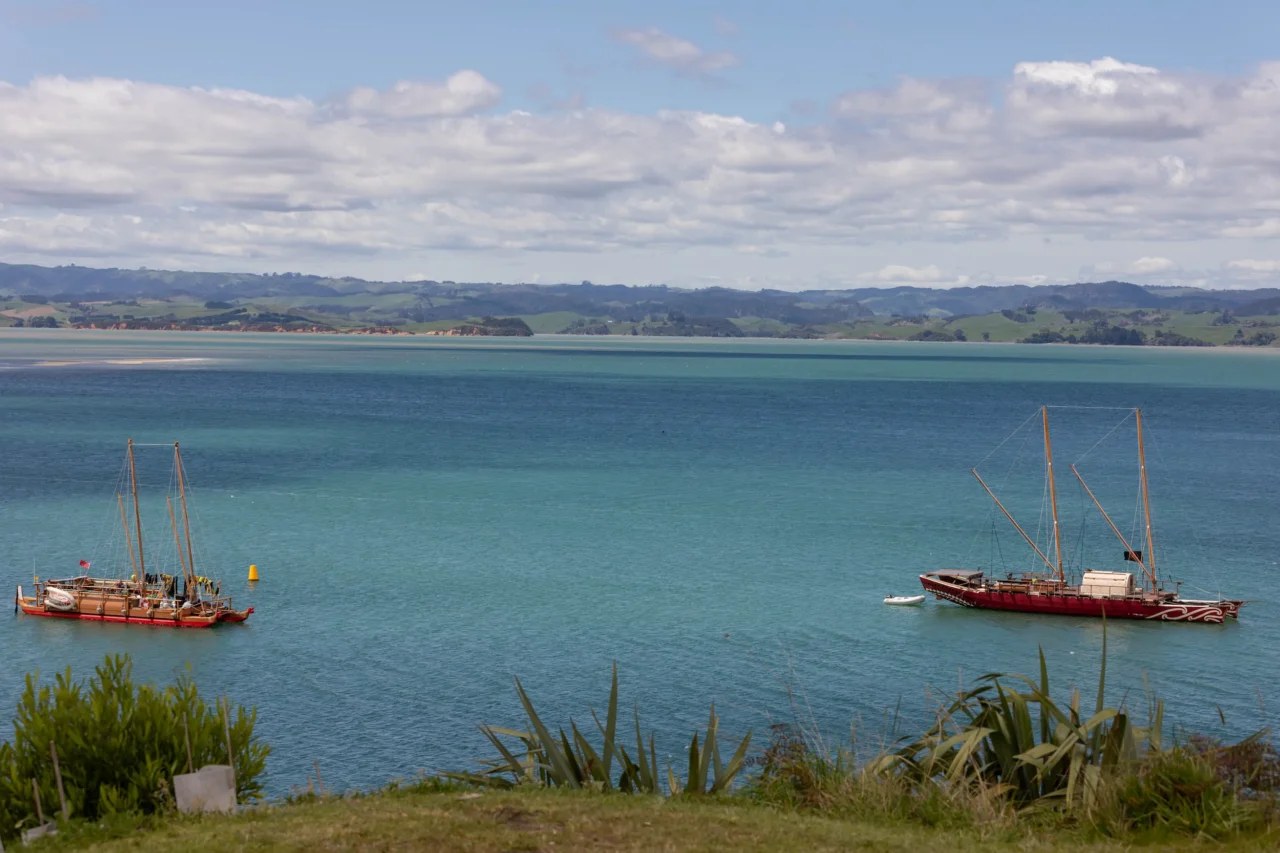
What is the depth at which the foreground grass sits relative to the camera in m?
15.3

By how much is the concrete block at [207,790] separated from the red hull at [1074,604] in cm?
4275

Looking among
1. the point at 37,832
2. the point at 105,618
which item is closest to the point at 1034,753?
the point at 37,832

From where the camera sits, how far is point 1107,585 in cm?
5547

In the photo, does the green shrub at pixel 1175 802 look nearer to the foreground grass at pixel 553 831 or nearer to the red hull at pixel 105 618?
the foreground grass at pixel 553 831

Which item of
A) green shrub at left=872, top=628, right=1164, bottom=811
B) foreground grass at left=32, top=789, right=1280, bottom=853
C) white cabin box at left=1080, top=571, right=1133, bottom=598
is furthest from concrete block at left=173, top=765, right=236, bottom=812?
white cabin box at left=1080, top=571, right=1133, bottom=598

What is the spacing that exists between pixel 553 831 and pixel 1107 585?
44760 mm

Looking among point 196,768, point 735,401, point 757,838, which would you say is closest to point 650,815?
point 757,838

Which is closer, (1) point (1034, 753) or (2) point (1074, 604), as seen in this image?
(1) point (1034, 753)

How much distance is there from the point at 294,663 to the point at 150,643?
7.80 m

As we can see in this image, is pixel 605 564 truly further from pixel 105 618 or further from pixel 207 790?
pixel 207 790

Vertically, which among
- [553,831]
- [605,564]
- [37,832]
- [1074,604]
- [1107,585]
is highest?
[553,831]

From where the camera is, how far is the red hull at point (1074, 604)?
176ft

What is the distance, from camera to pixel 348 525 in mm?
72500

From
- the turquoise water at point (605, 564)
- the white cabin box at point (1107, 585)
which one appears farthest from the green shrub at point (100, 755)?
the white cabin box at point (1107, 585)
